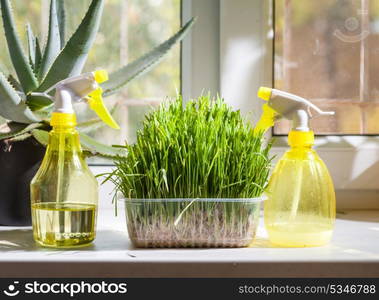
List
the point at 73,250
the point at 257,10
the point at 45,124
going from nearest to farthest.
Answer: the point at 73,250 < the point at 45,124 < the point at 257,10

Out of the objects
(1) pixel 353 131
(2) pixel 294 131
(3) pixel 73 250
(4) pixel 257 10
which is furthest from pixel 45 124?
(1) pixel 353 131

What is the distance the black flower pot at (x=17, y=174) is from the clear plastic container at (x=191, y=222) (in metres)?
0.24

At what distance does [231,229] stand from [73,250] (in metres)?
0.19

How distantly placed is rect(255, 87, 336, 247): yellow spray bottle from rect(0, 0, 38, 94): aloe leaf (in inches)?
15.3

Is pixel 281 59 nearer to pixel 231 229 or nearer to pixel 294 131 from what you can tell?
pixel 294 131

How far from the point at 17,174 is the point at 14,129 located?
7 centimetres

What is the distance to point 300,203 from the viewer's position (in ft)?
2.56

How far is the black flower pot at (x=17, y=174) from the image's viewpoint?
934 mm

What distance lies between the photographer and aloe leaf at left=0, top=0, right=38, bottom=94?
906 millimetres

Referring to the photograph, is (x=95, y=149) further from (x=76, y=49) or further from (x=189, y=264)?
(x=189, y=264)

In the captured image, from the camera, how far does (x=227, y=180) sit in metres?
0.75

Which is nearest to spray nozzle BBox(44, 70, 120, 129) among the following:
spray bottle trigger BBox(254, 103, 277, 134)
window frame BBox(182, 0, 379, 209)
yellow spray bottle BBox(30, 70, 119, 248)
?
yellow spray bottle BBox(30, 70, 119, 248)

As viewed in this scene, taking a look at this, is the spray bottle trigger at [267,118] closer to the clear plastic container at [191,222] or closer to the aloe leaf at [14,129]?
the clear plastic container at [191,222]

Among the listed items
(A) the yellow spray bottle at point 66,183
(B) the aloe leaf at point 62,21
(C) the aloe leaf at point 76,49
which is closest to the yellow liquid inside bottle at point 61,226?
(A) the yellow spray bottle at point 66,183
